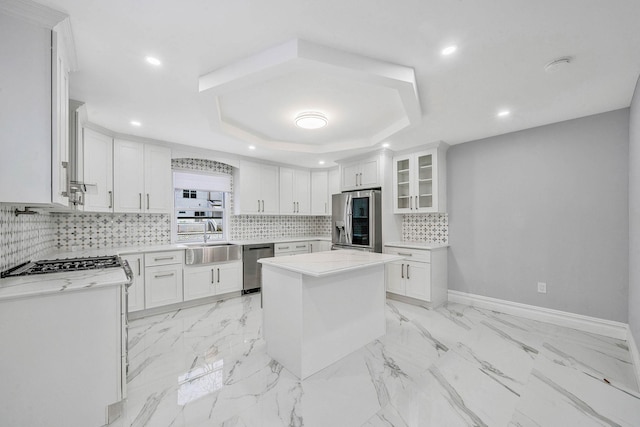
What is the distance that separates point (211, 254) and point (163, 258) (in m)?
0.61

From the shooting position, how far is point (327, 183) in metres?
5.53

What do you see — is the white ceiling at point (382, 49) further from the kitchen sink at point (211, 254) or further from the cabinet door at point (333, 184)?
the cabinet door at point (333, 184)

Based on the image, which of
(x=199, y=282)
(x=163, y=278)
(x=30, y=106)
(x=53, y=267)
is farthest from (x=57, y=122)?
(x=199, y=282)

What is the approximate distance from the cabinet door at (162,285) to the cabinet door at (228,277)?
1.75ft

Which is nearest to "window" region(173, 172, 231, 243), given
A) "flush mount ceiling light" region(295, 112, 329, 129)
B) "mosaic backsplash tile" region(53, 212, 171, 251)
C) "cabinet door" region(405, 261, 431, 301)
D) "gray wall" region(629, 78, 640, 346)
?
"mosaic backsplash tile" region(53, 212, 171, 251)

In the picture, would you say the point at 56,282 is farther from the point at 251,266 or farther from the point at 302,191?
the point at 302,191

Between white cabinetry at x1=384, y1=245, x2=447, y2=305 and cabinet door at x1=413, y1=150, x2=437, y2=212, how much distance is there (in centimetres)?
70

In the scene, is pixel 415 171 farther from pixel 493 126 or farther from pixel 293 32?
pixel 293 32

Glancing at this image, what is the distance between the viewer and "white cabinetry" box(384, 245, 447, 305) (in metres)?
3.62

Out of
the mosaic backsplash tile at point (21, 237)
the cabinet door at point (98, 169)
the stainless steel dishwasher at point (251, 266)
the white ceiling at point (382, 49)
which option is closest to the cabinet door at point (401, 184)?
the white ceiling at point (382, 49)

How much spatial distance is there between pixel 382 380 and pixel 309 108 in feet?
8.31

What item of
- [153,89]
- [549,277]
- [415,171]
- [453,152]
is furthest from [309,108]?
[549,277]

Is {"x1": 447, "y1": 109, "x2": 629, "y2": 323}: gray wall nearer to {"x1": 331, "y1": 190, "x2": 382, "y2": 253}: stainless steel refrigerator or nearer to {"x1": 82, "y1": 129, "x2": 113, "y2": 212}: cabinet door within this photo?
{"x1": 331, "y1": 190, "x2": 382, "y2": 253}: stainless steel refrigerator

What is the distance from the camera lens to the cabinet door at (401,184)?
163 inches
